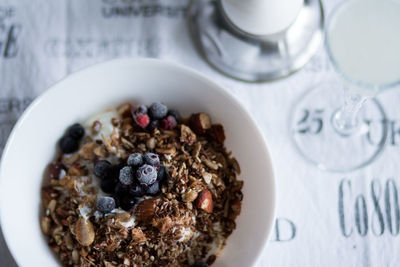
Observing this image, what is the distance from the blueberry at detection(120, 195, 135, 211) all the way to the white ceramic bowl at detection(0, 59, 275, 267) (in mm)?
204

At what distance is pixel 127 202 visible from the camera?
0.91 meters

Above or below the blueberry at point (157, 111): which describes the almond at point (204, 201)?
below

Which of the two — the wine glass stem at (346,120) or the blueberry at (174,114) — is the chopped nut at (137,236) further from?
the wine glass stem at (346,120)

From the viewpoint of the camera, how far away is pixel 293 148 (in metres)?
1.12

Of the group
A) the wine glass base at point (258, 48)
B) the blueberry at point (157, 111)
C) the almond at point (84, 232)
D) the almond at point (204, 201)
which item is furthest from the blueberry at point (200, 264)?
the wine glass base at point (258, 48)

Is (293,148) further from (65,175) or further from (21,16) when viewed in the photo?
(21,16)

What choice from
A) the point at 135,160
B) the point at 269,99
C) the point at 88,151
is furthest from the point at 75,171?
the point at 269,99

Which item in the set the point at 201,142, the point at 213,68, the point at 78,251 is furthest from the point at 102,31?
the point at 78,251

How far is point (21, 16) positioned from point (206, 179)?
0.68 m

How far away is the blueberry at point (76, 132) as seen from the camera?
1.00m

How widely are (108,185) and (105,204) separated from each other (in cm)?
5

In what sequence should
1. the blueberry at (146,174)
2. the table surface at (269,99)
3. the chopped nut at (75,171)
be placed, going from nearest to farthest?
the blueberry at (146,174)
the chopped nut at (75,171)
the table surface at (269,99)

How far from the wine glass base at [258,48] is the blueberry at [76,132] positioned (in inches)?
14.5

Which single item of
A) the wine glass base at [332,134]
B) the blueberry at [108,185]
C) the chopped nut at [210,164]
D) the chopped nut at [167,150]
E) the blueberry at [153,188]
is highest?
the wine glass base at [332,134]
